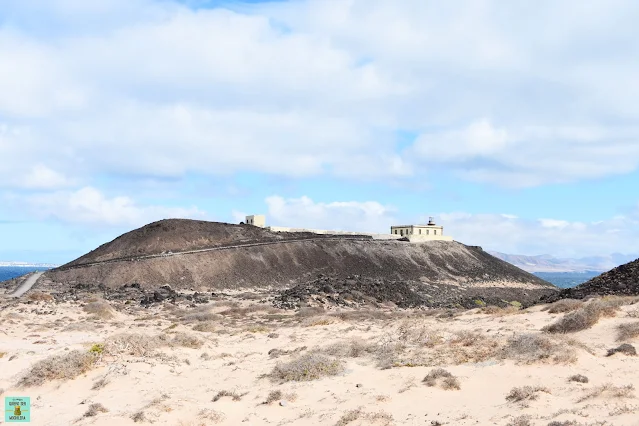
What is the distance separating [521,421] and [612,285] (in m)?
21.7

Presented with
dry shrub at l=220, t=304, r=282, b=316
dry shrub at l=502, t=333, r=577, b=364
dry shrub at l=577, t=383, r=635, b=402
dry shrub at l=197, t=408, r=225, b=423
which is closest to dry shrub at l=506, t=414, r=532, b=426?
dry shrub at l=577, t=383, r=635, b=402

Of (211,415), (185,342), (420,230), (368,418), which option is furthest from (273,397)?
(420,230)

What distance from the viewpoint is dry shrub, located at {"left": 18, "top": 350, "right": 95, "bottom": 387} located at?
17.7 m

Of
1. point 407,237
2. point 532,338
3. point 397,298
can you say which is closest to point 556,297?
point 532,338

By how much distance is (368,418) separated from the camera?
12.9 metres

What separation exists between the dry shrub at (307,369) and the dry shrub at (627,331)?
9.39 metres

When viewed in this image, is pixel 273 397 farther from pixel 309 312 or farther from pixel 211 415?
pixel 309 312

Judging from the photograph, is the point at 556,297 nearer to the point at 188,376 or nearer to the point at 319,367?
the point at 319,367

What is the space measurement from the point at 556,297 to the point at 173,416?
2412cm

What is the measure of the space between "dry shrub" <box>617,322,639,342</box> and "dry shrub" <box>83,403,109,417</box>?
53.7 feet

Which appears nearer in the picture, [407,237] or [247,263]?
[247,263]

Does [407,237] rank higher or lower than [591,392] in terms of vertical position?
higher

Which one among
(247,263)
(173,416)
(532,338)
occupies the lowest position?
(173,416)

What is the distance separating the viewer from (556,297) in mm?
30609
